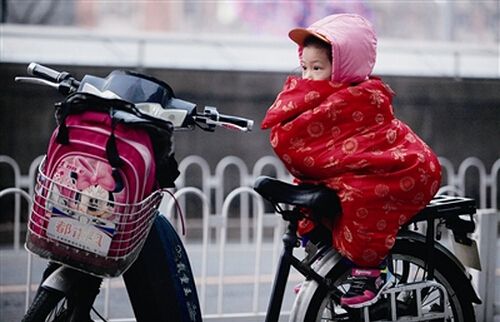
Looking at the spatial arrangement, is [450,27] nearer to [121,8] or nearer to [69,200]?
[121,8]

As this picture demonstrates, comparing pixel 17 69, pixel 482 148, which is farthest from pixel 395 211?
pixel 482 148

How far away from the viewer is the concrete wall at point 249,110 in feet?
31.8

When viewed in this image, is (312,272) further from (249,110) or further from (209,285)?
(249,110)

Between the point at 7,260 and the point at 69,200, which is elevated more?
the point at 69,200

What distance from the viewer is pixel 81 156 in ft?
11.2

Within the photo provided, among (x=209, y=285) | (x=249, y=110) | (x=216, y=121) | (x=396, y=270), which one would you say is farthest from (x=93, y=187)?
(x=249, y=110)

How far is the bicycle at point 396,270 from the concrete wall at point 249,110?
595cm

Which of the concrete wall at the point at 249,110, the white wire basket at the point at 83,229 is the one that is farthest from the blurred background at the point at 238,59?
the white wire basket at the point at 83,229

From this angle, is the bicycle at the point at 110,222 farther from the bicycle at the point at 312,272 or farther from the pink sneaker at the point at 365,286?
the pink sneaker at the point at 365,286

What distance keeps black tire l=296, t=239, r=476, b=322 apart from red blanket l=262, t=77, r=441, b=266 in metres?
0.19

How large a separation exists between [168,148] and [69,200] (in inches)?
15.3

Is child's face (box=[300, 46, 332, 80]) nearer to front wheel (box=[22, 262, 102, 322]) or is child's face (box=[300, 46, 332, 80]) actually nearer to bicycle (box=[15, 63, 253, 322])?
bicycle (box=[15, 63, 253, 322])

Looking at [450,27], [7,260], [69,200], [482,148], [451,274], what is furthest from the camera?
[450,27]

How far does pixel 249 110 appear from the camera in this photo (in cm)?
1039
